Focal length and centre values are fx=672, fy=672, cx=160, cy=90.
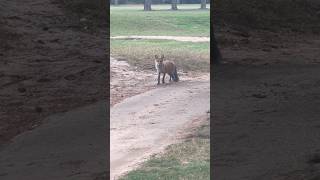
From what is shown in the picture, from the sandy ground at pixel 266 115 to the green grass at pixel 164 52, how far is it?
2.92ft

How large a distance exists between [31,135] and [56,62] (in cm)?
677

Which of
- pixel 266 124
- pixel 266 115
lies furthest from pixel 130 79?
pixel 266 124

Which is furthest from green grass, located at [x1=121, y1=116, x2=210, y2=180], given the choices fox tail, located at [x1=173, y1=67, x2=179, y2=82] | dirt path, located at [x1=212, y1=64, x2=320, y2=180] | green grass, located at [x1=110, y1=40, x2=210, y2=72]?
green grass, located at [x1=110, y1=40, x2=210, y2=72]

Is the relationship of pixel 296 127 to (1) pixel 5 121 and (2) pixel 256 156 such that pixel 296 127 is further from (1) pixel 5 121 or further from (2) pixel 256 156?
(1) pixel 5 121

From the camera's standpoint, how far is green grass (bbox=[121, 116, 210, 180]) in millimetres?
7164

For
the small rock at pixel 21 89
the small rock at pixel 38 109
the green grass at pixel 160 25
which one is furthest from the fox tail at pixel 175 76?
the green grass at pixel 160 25

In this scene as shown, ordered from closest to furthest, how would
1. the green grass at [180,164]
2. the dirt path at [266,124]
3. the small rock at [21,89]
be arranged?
the green grass at [180,164]
the dirt path at [266,124]
the small rock at [21,89]

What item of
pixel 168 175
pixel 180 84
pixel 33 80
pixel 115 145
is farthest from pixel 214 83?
pixel 168 175

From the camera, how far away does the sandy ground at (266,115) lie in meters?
7.41

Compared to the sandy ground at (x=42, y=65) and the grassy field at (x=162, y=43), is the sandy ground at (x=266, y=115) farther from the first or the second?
the sandy ground at (x=42, y=65)

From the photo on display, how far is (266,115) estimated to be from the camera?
10.4m

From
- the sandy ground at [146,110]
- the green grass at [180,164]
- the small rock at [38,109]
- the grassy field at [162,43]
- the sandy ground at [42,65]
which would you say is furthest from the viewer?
the grassy field at [162,43]

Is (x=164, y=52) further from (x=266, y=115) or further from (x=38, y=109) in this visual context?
(x=266, y=115)

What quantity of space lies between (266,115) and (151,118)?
5.85 ft
